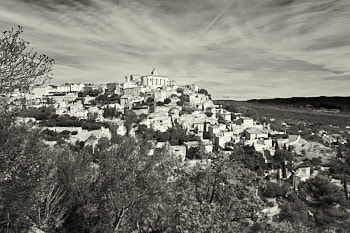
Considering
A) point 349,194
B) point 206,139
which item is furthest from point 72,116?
point 349,194

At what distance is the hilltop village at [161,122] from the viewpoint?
3872 cm

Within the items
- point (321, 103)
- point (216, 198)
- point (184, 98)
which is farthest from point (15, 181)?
point (321, 103)

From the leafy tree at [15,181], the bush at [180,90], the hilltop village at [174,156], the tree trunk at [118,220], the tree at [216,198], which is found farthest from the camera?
the bush at [180,90]

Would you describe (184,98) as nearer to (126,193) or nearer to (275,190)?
(275,190)

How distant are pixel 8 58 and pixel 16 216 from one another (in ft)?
12.3

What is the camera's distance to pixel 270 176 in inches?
1437

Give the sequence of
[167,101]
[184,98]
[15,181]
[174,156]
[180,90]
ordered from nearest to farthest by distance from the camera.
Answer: [15,181], [174,156], [167,101], [184,98], [180,90]

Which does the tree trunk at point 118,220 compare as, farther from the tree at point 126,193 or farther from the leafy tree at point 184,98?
the leafy tree at point 184,98

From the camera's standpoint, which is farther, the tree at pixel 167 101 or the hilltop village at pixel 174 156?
the tree at pixel 167 101

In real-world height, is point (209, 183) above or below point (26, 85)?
below

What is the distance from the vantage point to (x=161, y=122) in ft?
157

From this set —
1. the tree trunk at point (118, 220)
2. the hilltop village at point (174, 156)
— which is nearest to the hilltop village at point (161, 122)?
the hilltop village at point (174, 156)

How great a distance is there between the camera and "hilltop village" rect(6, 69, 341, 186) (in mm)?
38719

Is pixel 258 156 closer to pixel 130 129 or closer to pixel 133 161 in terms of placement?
pixel 130 129
